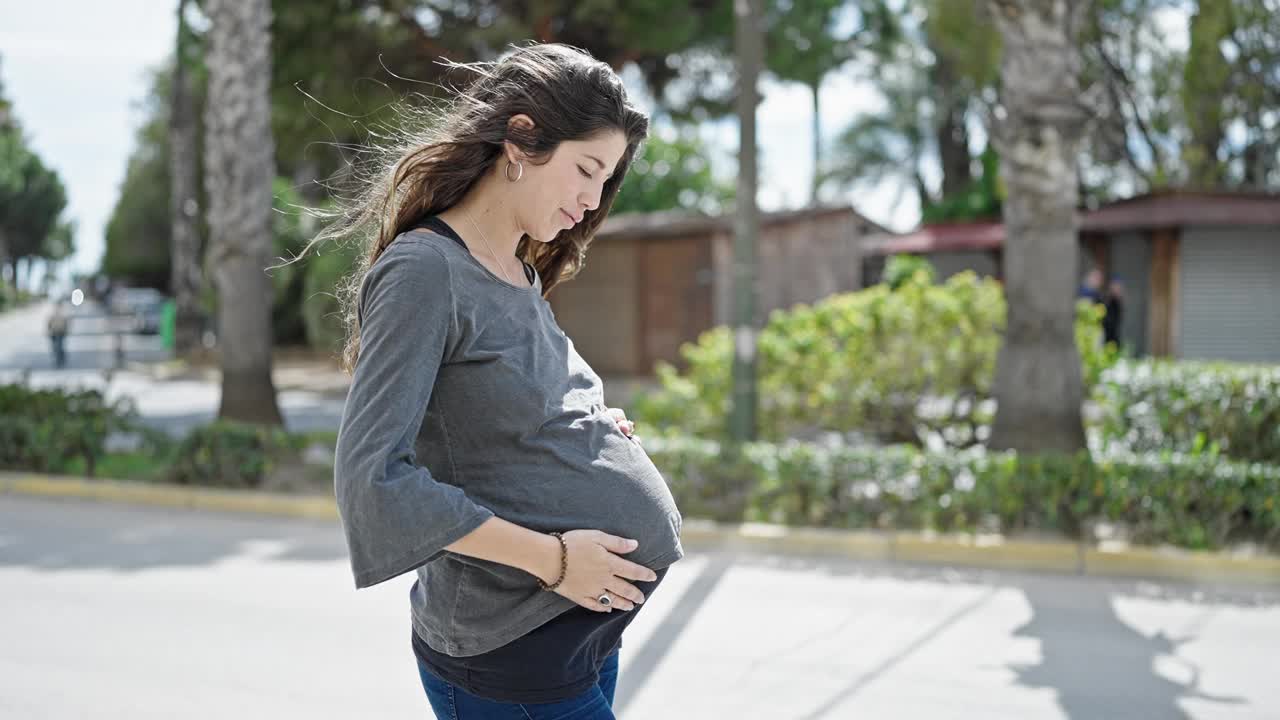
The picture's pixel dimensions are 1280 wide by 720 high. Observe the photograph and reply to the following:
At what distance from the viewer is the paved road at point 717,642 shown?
4.93 metres

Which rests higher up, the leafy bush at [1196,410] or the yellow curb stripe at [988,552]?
the leafy bush at [1196,410]

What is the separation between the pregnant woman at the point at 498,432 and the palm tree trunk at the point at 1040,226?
680 centimetres

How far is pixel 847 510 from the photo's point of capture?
8.30m

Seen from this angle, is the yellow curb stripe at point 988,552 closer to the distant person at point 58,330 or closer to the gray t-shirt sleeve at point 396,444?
the gray t-shirt sleeve at point 396,444

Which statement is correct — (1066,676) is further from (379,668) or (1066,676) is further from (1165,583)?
(379,668)

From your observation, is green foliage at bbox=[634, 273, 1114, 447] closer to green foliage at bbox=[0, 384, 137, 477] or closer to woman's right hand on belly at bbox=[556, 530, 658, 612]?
A: green foliage at bbox=[0, 384, 137, 477]

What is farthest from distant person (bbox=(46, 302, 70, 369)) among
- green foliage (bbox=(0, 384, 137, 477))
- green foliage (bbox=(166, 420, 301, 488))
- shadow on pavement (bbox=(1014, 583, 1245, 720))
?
shadow on pavement (bbox=(1014, 583, 1245, 720))

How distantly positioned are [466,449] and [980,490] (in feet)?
21.2

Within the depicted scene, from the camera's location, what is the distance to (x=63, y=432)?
1059 cm

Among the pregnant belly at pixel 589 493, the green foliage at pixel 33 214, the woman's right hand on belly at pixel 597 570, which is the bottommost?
the woman's right hand on belly at pixel 597 570

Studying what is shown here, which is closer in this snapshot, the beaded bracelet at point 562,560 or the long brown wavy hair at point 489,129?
the beaded bracelet at point 562,560

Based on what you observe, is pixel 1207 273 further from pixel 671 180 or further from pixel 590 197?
pixel 590 197

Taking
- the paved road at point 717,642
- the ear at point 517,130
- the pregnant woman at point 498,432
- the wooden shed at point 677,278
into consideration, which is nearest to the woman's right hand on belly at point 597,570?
the pregnant woman at point 498,432

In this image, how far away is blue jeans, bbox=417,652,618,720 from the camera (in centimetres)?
193
